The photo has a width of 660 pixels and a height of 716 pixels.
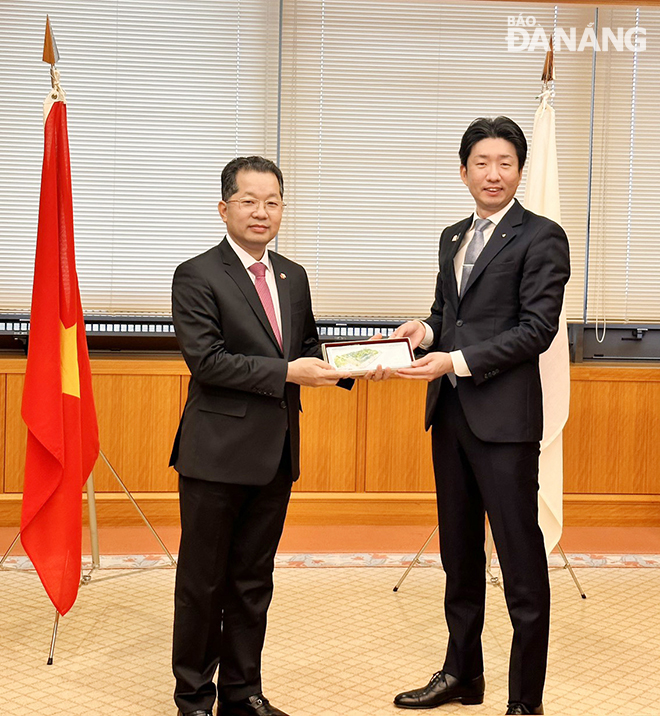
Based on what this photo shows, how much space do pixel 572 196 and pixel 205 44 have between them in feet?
7.26

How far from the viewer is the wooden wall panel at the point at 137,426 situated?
467cm

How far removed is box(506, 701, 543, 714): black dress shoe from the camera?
244cm

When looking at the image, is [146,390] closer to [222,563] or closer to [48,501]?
[48,501]

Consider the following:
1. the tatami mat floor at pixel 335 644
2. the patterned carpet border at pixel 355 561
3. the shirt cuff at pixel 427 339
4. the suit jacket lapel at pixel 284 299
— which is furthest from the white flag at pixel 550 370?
the suit jacket lapel at pixel 284 299

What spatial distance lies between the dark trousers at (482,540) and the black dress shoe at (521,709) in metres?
0.01

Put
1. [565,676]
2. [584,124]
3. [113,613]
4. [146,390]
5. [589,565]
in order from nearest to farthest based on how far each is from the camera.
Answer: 1. [565,676]
2. [113,613]
3. [589,565]
4. [146,390]
5. [584,124]

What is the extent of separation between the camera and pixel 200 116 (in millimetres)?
4891

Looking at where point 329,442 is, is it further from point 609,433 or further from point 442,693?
point 442,693

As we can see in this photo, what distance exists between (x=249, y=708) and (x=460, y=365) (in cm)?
113

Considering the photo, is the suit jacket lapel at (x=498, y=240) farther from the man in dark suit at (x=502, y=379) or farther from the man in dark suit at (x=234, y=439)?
the man in dark suit at (x=234, y=439)

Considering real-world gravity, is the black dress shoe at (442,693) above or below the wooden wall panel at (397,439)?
below

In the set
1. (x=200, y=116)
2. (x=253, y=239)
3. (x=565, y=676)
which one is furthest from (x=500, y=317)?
(x=200, y=116)

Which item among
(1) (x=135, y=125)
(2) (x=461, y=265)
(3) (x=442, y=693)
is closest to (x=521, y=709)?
(3) (x=442, y=693)

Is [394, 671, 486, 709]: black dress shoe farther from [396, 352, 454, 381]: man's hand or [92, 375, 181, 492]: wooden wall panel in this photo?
[92, 375, 181, 492]: wooden wall panel
